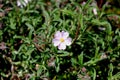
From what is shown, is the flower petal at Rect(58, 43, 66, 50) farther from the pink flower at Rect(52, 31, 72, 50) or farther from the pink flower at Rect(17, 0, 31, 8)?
the pink flower at Rect(17, 0, 31, 8)

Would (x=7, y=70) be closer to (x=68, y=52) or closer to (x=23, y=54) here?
(x=23, y=54)

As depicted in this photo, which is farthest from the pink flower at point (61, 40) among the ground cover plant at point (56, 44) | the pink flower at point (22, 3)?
the pink flower at point (22, 3)

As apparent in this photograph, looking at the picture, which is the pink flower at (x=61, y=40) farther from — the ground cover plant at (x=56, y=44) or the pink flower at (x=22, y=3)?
the pink flower at (x=22, y=3)

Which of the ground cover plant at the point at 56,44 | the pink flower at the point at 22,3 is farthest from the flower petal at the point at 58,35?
the pink flower at the point at 22,3

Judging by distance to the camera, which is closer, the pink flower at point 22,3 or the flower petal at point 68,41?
the flower petal at point 68,41

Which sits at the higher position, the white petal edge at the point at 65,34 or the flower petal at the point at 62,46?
the white petal edge at the point at 65,34

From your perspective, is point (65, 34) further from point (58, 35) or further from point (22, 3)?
point (22, 3)

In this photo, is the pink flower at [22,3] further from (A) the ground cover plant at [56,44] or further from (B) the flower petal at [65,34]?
(B) the flower petal at [65,34]

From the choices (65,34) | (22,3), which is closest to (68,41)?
(65,34)

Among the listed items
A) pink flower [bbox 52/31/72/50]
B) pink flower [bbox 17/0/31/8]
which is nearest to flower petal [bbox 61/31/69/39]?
pink flower [bbox 52/31/72/50]
